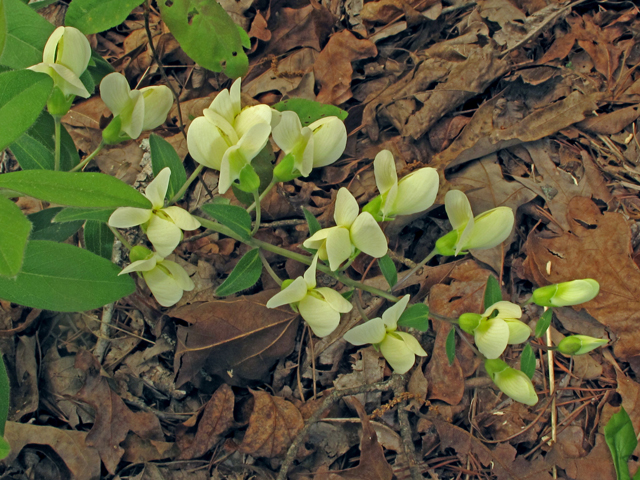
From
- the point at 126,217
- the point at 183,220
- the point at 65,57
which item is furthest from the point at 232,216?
the point at 65,57

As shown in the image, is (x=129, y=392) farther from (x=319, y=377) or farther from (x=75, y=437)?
(x=319, y=377)

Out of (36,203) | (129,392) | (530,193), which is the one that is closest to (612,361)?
(530,193)

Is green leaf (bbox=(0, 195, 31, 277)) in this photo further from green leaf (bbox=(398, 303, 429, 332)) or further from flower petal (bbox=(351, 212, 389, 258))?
green leaf (bbox=(398, 303, 429, 332))

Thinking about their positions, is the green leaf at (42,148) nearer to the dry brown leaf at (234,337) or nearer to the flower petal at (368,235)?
the dry brown leaf at (234,337)

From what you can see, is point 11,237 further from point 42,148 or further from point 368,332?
point 368,332

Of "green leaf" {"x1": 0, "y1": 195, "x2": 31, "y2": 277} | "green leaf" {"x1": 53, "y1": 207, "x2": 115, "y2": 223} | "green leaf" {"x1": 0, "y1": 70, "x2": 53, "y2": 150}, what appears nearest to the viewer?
"green leaf" {"x1": 0, "y1": 195, "x2": 31, "y2": 277}

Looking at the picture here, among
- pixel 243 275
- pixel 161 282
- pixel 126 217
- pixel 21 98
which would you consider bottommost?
pixel 243 275

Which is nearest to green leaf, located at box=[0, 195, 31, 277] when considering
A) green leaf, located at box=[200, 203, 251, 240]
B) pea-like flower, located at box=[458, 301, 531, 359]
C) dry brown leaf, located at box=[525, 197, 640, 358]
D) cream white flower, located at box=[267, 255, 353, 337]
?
green leaf, located at box=[200, 203, 251, 240]
